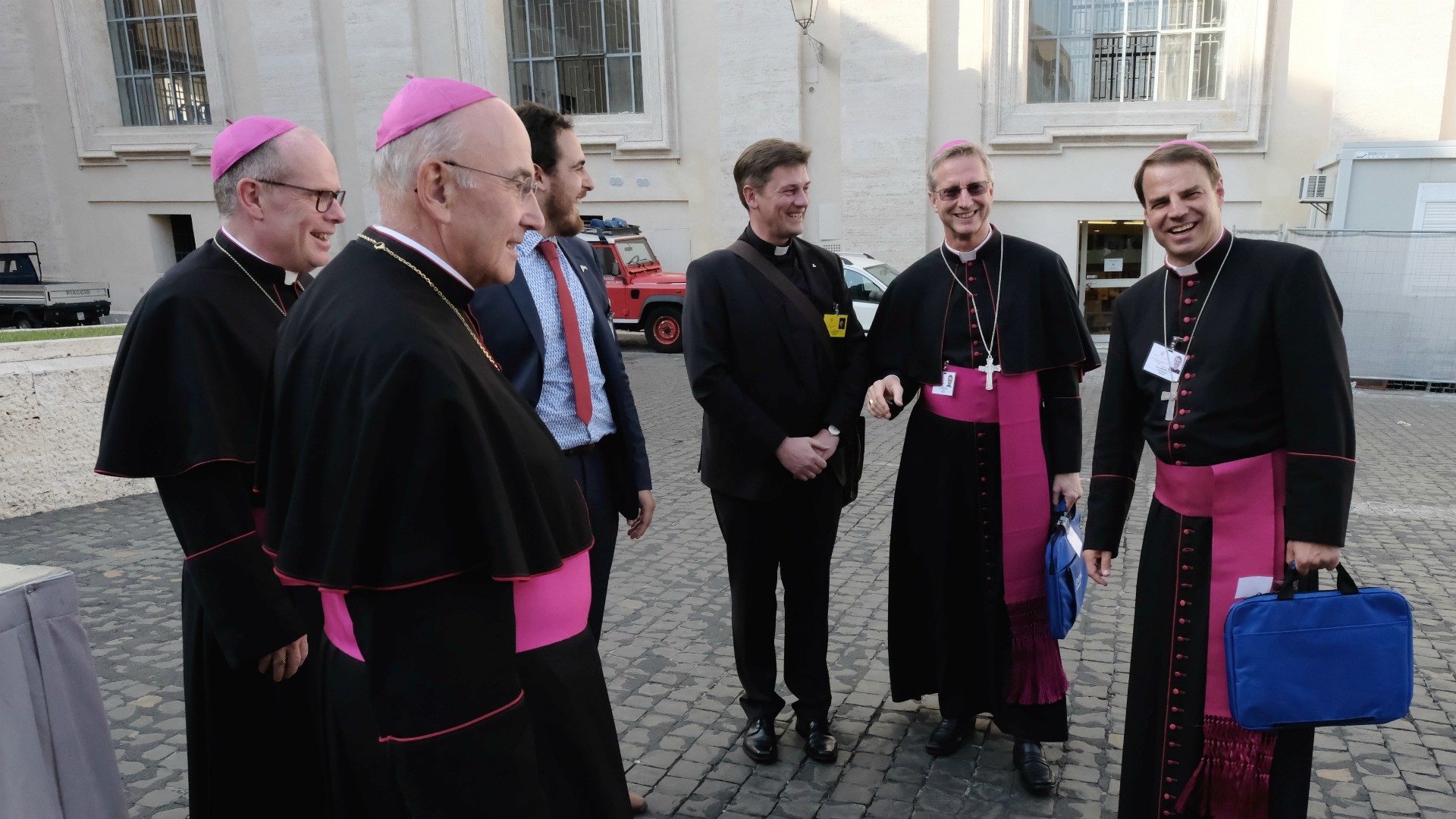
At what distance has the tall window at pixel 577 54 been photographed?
62.1 ft

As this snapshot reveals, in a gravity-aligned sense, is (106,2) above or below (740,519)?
above

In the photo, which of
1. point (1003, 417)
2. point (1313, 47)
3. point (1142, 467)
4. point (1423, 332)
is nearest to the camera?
point (1003, 417)

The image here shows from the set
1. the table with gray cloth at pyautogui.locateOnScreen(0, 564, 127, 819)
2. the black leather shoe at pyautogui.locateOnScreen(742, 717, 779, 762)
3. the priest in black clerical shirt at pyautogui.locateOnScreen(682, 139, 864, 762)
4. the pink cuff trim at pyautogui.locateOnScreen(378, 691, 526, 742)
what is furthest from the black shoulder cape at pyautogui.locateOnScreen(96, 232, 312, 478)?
the black leather shoe at pyautogui.locateOnScreen(742, 717, 779, 762)

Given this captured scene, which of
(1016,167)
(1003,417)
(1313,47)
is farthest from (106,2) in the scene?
(1003,417)

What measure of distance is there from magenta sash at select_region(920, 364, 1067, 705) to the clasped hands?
51cm

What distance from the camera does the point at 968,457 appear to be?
3.35m

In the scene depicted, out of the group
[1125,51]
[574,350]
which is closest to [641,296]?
[1125,51]

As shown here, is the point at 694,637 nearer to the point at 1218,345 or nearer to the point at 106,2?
the point at 1218,345

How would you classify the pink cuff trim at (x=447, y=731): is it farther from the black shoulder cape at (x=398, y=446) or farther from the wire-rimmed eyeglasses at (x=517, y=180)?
the wire-rimmed eyeglasses at (x=517, y=180)

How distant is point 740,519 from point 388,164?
2.10m

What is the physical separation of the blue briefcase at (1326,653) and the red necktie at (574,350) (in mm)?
1764

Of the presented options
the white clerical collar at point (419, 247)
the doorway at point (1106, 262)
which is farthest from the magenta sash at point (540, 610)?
→ the doorway at point (1106, 262)

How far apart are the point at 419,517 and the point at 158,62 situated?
81.8ft

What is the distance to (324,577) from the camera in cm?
142
